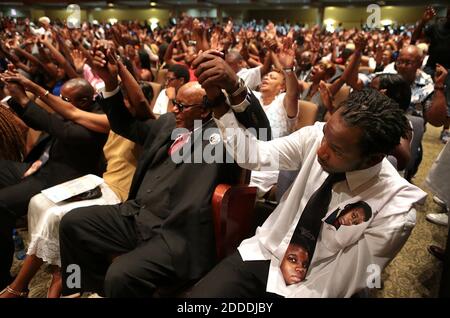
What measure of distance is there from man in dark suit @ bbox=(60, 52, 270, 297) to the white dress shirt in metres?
0.22

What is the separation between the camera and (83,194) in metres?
2.11

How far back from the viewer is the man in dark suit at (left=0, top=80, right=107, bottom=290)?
220 cm

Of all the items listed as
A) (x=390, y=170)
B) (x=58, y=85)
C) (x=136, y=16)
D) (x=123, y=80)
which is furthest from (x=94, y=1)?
(x=390, y=170)

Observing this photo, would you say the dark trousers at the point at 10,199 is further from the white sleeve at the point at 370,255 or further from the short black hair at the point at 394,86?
the short black hair at the point at 394,86

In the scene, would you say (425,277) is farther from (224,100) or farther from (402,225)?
(224,100)

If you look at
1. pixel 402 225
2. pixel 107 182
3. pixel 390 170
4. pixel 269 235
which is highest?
pixel 390 170

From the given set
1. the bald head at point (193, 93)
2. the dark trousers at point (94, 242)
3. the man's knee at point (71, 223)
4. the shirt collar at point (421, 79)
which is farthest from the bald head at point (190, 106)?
the shirt collar at point (421, 79)

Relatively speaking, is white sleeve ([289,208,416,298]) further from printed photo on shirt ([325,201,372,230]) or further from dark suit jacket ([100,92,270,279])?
dark suit jacket ([100,92,270,279])

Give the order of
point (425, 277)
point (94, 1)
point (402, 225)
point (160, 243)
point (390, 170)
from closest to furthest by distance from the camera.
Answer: point (402, 225), point (390, 170), point (160, 243), point (425, 277), point (94, 1)

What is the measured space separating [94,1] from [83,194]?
22672mm

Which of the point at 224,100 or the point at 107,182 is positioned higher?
the point at 224,100

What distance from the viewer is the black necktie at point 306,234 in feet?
4.48

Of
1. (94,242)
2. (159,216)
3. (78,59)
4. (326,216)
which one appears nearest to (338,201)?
→ (326,216)

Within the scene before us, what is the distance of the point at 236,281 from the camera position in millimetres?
1469
